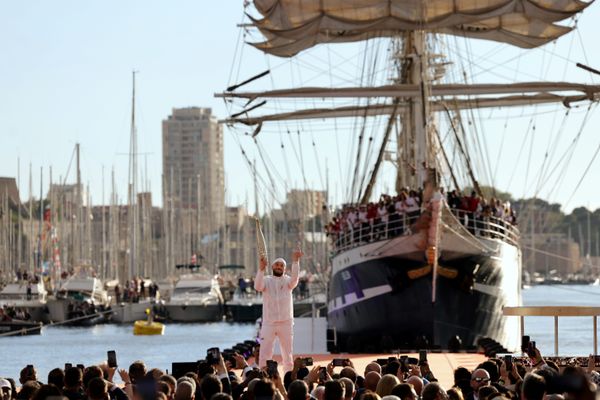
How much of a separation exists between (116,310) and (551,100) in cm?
4291

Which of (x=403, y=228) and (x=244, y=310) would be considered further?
(x=244, y=310)

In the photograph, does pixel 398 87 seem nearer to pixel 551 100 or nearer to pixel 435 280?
pixel 551 100

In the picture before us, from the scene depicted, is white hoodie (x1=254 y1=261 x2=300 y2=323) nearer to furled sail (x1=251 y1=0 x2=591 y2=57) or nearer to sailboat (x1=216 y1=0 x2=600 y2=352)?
sailboat (x1=216 y1=0 x2=600 y2=352)

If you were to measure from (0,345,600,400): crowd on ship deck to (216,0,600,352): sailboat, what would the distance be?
1988 centimetres

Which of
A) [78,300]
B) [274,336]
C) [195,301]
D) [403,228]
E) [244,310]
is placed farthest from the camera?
[195,301]

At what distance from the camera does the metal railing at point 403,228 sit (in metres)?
38.6

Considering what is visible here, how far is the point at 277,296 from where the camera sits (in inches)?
811

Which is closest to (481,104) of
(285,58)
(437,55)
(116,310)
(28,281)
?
(437,55)

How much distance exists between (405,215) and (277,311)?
18.2 meters

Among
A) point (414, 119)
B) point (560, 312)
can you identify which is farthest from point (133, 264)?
point (560, 312)

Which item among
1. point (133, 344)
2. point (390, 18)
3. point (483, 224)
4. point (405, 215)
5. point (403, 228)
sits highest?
point (390, 18)

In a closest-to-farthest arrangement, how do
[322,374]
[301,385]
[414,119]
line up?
[301,385] → [322,374] → [414,119]

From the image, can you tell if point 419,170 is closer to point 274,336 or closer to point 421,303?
point 421,303

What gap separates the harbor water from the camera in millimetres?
49469
